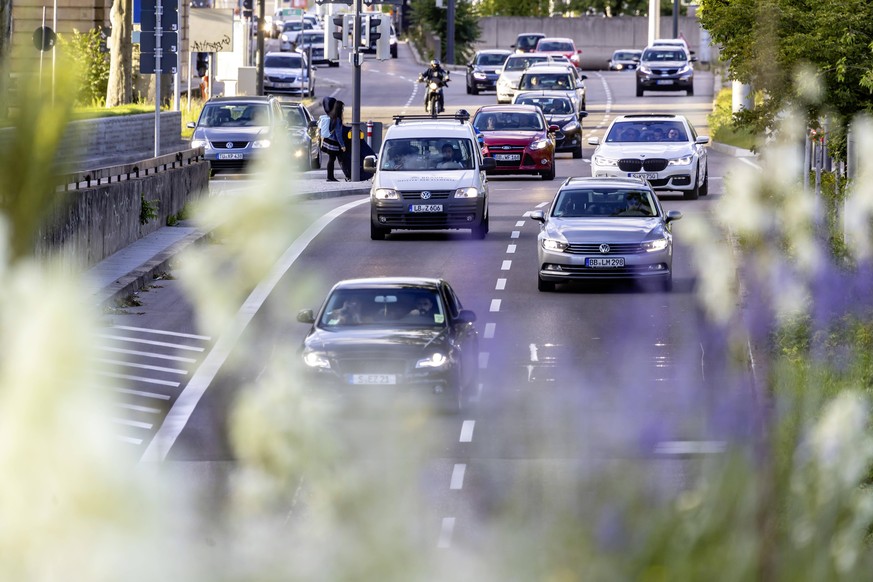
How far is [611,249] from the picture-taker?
23078 millimetres

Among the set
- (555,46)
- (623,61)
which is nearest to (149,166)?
(555,46)

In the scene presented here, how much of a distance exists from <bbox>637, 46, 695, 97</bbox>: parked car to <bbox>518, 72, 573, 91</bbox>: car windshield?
17.6 meters

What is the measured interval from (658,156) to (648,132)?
1.35 m

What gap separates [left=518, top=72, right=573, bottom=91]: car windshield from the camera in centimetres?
5769

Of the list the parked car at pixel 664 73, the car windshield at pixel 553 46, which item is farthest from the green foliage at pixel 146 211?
the car windshield at pixel 553 46

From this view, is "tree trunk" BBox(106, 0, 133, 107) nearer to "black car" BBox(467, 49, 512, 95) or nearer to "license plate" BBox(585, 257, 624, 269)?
"license plate" BBox(585, 257, 624, 269)

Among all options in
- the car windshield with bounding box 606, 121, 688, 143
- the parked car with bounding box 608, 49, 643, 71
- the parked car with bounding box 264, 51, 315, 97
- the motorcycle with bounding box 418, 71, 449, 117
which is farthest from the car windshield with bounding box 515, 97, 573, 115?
the parked car with bounding box 608, 49, 643, 71

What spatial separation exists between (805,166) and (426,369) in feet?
44.1

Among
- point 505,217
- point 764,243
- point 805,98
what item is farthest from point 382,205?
point 764,243

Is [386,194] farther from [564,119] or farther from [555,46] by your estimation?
[555,46]

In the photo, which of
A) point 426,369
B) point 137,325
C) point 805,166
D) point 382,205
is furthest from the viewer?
point 382,205

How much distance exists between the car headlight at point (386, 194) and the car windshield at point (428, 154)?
78 centimetres

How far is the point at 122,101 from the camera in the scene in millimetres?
50281

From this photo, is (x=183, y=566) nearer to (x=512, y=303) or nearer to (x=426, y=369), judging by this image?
(x=426, y=369)
